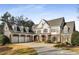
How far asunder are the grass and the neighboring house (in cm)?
9

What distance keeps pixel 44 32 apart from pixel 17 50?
367 millimetres

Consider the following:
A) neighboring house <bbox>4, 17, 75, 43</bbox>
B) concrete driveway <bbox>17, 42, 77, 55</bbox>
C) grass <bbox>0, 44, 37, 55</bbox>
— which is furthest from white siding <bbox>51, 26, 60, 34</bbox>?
grass <bbox>0, 44, 37, 55</bbox>

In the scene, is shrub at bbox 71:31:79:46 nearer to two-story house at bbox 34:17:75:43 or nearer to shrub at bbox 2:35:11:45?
two-story house at bbox 34:17:75:43

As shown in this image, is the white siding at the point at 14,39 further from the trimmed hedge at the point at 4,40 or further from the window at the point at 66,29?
the window at the point at 66,29

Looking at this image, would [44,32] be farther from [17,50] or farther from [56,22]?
[17,50]

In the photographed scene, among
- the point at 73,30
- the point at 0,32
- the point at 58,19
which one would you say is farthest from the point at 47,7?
the point at 0,32

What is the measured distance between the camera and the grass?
3262mm

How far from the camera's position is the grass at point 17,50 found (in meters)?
3.26

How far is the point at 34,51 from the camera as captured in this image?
3.28m

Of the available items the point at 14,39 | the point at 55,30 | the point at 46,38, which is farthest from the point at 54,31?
the point at 14,39

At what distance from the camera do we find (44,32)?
10.9 feet

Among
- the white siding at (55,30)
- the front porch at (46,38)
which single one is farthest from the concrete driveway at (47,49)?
the white siding at (55,30)

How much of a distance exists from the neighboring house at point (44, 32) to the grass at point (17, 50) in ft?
0.29
